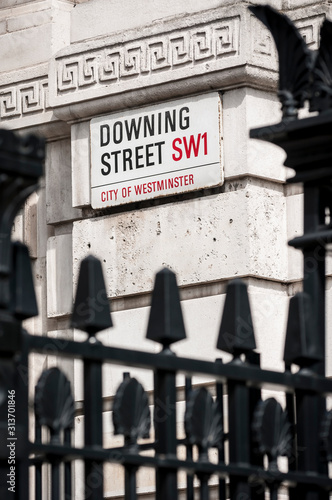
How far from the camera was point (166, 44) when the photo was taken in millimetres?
8828

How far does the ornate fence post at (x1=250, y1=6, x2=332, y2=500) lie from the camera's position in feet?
12.7

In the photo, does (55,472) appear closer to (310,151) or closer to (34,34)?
(310,151)

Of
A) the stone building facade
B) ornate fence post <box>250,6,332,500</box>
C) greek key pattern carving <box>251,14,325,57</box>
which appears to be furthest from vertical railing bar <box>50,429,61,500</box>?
greek key pattern carving <box>251,14,325,57</box>

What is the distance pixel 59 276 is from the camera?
30.7ft

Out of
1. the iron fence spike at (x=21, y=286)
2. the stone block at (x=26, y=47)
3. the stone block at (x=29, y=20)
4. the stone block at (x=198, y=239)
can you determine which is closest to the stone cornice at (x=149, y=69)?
the stone block at (x=26, y=47)

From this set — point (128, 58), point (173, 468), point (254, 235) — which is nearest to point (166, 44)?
point (128, 58)

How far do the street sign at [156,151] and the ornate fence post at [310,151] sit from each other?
14.6ft

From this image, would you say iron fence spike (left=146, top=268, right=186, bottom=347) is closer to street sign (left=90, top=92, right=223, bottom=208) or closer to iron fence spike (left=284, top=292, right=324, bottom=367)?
iron fence spike (left=284, top=292, right=324, bottom=367)

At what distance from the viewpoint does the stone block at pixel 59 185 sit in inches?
371

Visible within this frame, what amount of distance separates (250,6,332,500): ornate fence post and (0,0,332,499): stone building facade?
4282mm

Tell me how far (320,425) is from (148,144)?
16.7ft

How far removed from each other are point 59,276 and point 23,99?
121 centimetres

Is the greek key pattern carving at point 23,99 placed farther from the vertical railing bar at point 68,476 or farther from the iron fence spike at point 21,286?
the iron fence spike at point 21,286

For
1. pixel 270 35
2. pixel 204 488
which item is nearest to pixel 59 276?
pixel 270 35
